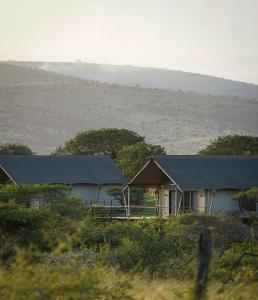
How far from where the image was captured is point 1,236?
24.7 metres

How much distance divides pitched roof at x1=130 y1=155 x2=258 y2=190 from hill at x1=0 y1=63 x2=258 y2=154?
337ft

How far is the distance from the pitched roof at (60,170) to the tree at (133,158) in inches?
300

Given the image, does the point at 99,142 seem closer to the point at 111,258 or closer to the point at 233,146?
the point at 233,146

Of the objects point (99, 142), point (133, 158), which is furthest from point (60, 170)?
point (99, 142)

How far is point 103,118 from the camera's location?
181 metres

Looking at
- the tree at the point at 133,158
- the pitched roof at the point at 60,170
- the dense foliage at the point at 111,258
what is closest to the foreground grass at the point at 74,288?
the dense foliage at the point at 111,258

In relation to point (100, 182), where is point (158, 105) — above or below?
above

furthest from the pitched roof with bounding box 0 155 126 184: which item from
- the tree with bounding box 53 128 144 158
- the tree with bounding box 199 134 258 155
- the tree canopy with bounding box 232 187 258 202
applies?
the tree with bounding box 53 128 144 158

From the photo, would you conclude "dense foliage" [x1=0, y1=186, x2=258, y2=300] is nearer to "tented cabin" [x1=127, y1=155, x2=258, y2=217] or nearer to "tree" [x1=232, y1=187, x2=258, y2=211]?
"tree" [x1=232, y1=187, x2=258, y2=211]

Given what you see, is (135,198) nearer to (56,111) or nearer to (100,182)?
Answer: (100,182)

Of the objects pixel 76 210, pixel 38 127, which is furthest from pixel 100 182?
pixel 38 127

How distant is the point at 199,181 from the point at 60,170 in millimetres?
14276

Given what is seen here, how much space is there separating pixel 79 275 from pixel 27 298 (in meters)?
1.14

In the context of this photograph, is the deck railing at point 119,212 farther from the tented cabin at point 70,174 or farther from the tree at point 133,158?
the tree at point 133,158
